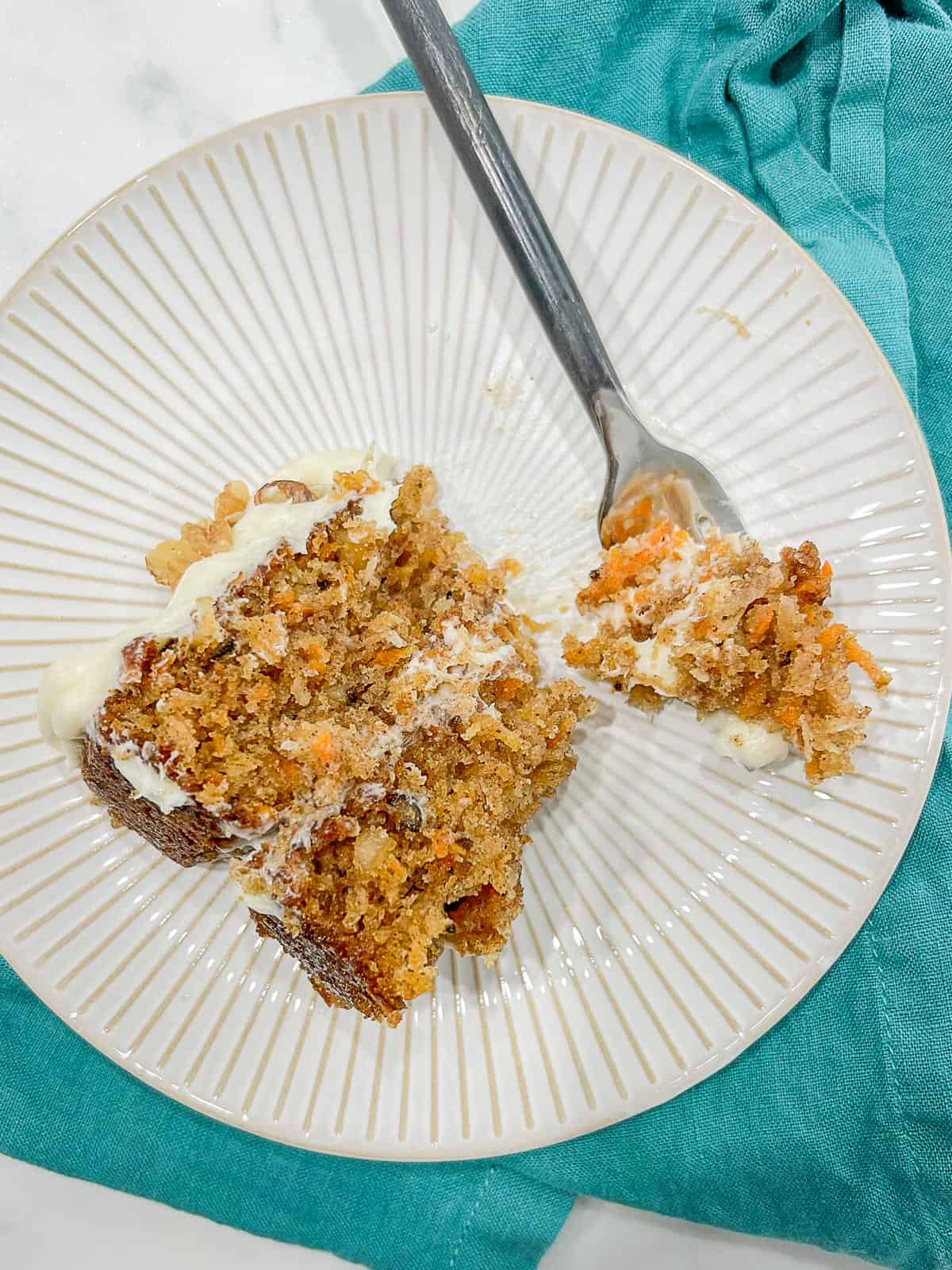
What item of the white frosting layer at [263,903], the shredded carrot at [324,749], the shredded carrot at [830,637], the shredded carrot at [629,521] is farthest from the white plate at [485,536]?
the shredded carrot at [324,749]

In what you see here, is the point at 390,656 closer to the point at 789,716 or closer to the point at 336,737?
the point at 336,737

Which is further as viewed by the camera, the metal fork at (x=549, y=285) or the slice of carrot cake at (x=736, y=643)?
the metal fork at (x=549, y=285)

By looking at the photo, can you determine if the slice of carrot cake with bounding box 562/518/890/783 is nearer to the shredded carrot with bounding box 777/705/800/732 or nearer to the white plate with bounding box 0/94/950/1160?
the shredded carrot with bounding box 777/705/800/732

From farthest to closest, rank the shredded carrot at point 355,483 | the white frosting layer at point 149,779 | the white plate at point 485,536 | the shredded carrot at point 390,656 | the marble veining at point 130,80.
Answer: the marble veining at point 130,80 → the white plate at point 485,536 → the shredded carrot at point 355,483 → the shredded carrot at point 390,656 → the white frosting layer at point 149,779

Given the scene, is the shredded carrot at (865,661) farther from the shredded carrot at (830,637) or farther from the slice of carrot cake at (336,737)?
the slice of carrot cake at (336,737)

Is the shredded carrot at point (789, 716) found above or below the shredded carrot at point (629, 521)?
below

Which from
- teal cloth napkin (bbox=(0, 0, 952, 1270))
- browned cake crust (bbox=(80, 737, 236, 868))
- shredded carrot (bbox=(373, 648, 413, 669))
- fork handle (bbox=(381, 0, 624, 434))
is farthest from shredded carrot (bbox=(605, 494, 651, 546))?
browned cake crust (bbox=(80, 737, 236, 868))

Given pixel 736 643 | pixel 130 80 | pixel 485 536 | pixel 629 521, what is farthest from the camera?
pixel 130 80

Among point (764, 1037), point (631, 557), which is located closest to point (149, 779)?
point (631, 557)
